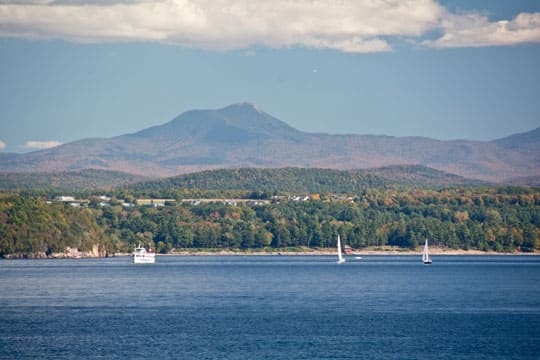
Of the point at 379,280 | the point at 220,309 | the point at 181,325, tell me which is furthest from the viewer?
the point at 379,280

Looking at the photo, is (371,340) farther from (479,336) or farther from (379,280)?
(379,280)

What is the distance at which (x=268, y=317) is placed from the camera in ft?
301

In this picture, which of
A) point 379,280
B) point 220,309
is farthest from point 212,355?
point 379,280

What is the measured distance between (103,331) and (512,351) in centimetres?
3105

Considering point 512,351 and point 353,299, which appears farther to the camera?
point 353,299

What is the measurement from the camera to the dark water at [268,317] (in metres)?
72.9

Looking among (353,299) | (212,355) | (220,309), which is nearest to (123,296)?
(220,309)

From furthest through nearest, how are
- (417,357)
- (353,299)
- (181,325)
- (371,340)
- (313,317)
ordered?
1. (353,299)
2. (313,317)
3. (181,325)
4. (371,340)
5. (417,357)

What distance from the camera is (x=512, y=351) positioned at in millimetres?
72625

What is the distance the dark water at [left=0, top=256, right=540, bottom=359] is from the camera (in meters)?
72.9

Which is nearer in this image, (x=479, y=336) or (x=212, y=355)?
(x=212, y=355)

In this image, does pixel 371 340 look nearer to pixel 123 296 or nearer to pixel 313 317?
pixel 313 317

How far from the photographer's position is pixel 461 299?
11112 centimetres

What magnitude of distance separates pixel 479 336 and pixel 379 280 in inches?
2464
